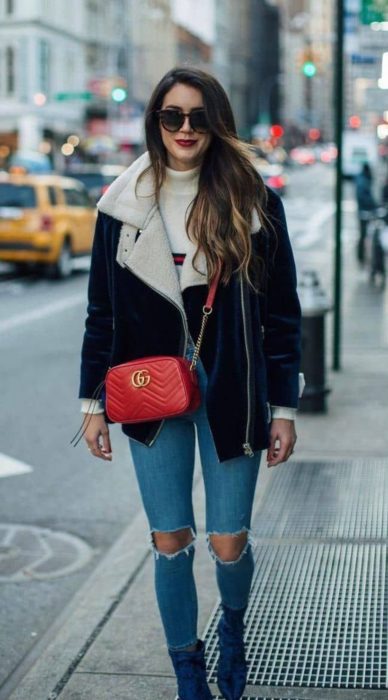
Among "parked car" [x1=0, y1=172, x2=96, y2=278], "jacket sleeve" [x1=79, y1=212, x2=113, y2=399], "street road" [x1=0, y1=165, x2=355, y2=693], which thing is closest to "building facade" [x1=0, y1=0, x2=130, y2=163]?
"parked car" [x1=0, y1=172, x2=96, y2=278]

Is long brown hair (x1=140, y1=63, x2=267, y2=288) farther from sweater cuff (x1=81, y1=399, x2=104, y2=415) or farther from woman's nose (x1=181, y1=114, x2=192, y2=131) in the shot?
sweater cuff (x1=81, y1=399, x2=104, y2=415)

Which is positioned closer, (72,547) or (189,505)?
(189,505)

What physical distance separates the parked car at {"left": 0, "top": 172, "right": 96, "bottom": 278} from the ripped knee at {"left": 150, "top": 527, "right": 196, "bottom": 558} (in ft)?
54.5

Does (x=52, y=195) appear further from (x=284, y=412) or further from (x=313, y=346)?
(x=284, y=412)

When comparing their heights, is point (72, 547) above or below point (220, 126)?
below

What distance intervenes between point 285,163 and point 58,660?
9357 cm

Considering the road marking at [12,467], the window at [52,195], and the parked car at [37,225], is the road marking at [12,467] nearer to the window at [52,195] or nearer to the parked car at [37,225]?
the parked car at [37,225]

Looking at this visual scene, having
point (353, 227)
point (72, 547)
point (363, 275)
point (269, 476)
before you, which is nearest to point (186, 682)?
point (72, 547)

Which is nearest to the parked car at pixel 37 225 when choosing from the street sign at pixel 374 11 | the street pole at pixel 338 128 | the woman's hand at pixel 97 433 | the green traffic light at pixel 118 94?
the street sign at pixel 374 11

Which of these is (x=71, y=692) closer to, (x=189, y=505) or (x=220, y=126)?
(x=189, y=505)

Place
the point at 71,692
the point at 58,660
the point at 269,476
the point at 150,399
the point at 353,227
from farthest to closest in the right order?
1. the point at 353,227
2. the point at 269,476
3. the point at 58,660
4. the point at 71,692
5. the point at 150,399

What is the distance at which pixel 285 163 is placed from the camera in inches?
3782

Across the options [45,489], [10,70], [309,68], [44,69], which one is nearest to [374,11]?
[45,489]

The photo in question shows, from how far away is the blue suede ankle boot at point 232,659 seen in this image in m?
3.54
